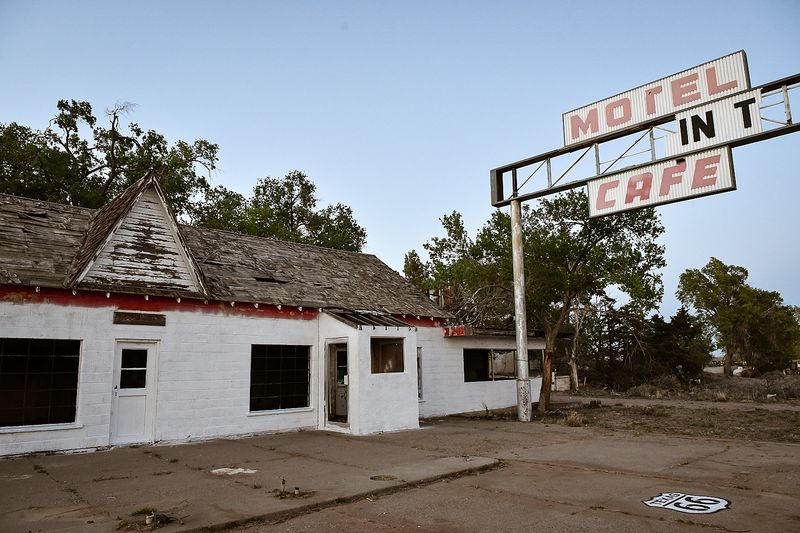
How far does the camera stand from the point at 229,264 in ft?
48.6

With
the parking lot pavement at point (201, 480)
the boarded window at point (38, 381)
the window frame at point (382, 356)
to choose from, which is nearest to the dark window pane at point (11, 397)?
the boarded window at point (38, 381)

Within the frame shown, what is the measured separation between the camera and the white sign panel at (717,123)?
11.6 meters

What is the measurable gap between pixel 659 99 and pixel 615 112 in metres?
1.17

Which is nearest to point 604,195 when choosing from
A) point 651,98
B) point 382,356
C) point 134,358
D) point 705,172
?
point 705,172

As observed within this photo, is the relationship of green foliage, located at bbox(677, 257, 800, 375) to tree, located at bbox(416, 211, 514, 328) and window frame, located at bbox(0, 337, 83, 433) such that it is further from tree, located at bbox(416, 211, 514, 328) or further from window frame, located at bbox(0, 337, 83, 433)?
window frame, located at bbox(0, 337, 83, 433)

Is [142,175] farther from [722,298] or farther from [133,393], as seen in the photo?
[722,298]

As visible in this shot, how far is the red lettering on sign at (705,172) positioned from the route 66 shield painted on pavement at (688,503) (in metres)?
7.56

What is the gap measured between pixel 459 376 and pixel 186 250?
9.97m

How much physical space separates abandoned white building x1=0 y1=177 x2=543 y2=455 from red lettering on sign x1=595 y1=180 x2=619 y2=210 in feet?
19.4

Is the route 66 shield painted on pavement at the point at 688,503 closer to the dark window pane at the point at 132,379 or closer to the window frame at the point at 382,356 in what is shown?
the window frame at the point at 382,356

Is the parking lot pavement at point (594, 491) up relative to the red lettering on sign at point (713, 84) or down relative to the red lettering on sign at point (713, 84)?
down

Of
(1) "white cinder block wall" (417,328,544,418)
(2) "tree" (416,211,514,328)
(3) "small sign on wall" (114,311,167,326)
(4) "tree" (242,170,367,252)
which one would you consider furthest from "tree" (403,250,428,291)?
(3) "small sign on wall" (114,311,167,326)

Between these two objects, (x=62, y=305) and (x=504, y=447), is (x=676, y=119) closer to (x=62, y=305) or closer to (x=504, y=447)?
(x=504, y=447)

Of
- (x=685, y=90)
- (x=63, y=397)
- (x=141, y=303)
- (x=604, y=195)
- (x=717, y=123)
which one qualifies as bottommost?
(x=63, y=397)
